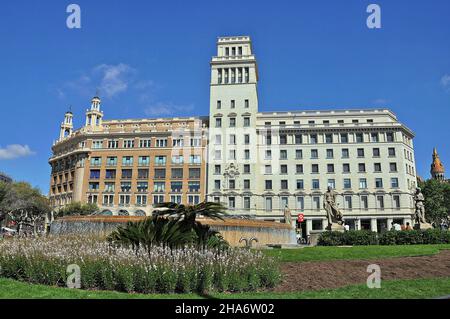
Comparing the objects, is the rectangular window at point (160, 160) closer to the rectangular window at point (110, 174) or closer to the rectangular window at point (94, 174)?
the rectangular window at point (110, 174)

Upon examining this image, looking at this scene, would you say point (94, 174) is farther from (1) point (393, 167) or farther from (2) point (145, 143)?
(1) point (393, 167)

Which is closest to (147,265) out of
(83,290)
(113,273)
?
(113,273)

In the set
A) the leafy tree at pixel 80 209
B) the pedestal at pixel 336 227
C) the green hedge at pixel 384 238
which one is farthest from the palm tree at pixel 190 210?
the leafy tree at pixel 80 209

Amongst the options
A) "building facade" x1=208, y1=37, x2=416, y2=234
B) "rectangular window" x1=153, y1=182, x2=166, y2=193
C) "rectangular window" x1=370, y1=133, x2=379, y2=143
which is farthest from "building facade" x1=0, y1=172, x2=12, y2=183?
"rectangular window" x1=370, y1=133, x2=379, y2=143

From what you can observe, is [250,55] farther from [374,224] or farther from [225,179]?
[374,224]

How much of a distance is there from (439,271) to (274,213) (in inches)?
2474

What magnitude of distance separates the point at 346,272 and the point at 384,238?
52.4 feet

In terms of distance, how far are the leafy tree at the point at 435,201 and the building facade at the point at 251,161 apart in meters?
10.2

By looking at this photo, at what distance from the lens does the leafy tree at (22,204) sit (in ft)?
217

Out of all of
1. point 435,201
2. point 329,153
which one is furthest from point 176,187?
point 435,201

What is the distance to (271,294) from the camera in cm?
1062

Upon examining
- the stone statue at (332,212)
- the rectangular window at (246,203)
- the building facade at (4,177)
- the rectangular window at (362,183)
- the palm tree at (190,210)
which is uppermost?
the building facade at (4,177)

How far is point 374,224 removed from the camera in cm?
7281

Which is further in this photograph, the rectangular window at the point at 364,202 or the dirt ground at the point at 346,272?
the rectangular window at the point at 364,202
